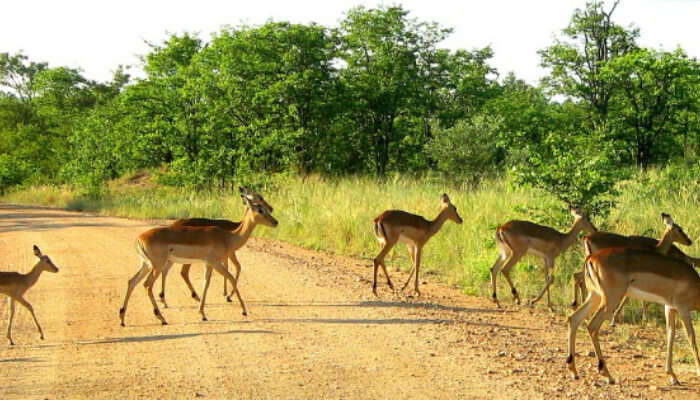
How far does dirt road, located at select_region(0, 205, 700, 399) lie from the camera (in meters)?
5.85

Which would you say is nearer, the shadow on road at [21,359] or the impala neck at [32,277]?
the shadow on road at [21,359]

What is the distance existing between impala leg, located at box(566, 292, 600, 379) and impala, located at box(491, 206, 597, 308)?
10.1ft

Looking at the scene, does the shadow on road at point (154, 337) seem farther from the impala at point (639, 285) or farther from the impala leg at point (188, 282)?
the impala at point (639, 285)

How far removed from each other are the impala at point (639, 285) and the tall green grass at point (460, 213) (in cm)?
281

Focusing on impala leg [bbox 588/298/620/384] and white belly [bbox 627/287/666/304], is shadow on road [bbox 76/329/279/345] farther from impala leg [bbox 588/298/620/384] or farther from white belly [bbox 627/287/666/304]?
white belly [bbox 627/287/666/304]

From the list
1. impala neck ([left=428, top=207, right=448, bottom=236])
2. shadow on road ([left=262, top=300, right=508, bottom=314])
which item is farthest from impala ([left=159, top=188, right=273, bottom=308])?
impala neck ([left=428, top=207, right=448, bottom=236])

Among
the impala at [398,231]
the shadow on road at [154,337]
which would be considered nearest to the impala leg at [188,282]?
the shadow on road at [154,337]

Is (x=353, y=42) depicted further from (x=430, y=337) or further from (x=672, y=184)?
(x=430, y=337)

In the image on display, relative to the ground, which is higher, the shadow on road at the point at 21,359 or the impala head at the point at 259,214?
the impala head at the point at 259,214

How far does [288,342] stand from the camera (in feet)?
23.8

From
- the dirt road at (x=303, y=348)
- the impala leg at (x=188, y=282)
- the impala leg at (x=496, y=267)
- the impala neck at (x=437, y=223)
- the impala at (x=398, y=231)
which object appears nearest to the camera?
the dirt road at (x=303, y=348)

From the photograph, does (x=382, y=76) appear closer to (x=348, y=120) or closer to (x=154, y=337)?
(x=348, y=120)

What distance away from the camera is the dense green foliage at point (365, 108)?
1083 inches

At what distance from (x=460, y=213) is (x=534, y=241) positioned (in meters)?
4.64
